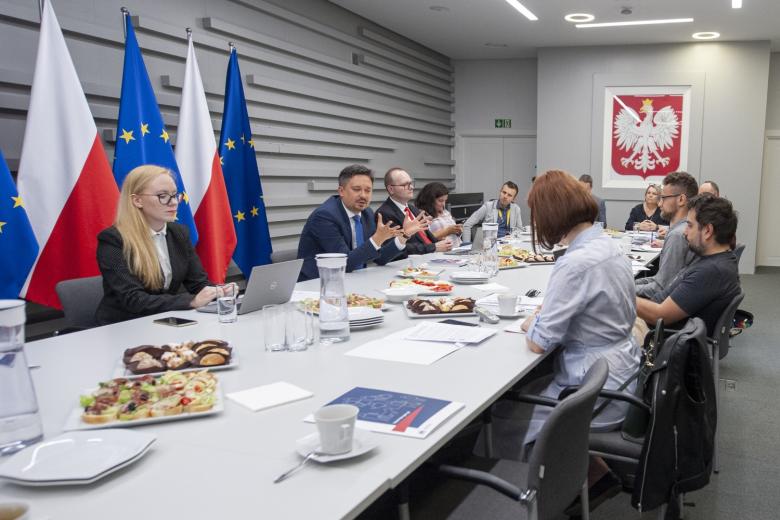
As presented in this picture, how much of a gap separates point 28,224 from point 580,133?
7273 mm

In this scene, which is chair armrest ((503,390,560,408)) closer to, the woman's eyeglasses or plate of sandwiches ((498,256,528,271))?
the woman's eyeglasses

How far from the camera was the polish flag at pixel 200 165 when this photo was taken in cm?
430

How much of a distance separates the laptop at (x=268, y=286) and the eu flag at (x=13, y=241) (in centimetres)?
119

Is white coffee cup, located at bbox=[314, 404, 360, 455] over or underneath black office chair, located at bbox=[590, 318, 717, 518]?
over

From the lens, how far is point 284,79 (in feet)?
18.9

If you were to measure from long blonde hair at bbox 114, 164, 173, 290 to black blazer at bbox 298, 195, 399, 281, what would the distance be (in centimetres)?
108

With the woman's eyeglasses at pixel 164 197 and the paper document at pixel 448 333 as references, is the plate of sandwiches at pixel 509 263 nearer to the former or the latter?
the paper document at pixel 448 333

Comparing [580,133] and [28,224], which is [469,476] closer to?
[28,224]

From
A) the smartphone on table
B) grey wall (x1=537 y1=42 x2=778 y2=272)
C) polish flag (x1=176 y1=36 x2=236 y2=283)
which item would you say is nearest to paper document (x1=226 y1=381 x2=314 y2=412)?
the smartphone on table

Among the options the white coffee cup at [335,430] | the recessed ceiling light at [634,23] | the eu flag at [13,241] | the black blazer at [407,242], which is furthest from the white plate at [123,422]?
the recessed ceiling light at [634,23]

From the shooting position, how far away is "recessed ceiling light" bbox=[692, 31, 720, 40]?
7.66 meters

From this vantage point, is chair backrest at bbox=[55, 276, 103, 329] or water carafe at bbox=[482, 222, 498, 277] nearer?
chair backrest at bbox=[55, 276, 103, 329]

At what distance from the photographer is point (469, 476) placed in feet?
4.63

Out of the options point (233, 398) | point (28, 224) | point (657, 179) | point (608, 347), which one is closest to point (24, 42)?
point (28, 224)
